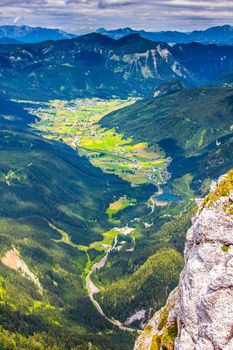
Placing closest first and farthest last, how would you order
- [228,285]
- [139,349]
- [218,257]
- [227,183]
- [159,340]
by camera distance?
[228,285] → [218,257] → [227,183] → [159,340] → [139,349]

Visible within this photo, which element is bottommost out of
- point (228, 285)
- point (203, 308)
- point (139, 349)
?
point (139, 349)

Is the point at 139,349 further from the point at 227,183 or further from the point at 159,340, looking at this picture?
the point at 227,183

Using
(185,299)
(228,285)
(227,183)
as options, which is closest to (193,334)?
(185,299)

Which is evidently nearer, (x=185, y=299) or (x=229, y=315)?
(x=229, y=315)

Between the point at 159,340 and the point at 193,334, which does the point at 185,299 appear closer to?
the point at 193,334

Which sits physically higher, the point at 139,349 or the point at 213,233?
the point at 213,233

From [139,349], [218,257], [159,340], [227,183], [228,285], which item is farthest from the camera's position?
[139,349]
